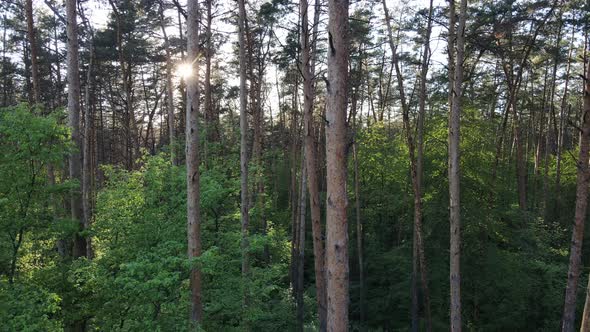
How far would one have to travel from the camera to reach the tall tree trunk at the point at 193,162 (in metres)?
8.12

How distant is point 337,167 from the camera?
516 cm

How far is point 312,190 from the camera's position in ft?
32.1

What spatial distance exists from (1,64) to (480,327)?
25929 millimetres

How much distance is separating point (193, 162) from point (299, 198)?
961 centimetres

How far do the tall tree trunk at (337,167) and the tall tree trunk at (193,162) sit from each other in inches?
153

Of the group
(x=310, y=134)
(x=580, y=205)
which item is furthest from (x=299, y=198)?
(x=580, y=205)

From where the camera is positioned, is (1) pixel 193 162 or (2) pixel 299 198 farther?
(2) pixel 299 198

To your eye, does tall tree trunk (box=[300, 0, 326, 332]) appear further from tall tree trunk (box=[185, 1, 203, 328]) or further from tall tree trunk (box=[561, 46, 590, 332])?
tall tree trunk (box=[561, 46, 590, 332])

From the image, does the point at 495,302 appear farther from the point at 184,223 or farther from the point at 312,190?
the point at 184,223

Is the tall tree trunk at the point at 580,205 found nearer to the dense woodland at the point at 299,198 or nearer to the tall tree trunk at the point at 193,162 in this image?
the dense woodland at the point at 299,198

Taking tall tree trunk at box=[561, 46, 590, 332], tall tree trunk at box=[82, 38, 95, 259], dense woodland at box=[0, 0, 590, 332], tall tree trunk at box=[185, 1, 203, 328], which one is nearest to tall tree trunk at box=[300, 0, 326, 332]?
dense woodland at box=[0, 0, 590, 332]

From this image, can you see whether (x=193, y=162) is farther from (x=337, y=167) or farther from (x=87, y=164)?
(x=87, y=164)

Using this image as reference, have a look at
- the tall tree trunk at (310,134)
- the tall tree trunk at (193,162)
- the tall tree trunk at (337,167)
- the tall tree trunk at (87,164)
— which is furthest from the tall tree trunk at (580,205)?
the tall tree trunk at (87,164)

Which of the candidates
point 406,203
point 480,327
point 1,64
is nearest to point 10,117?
point 406,203
